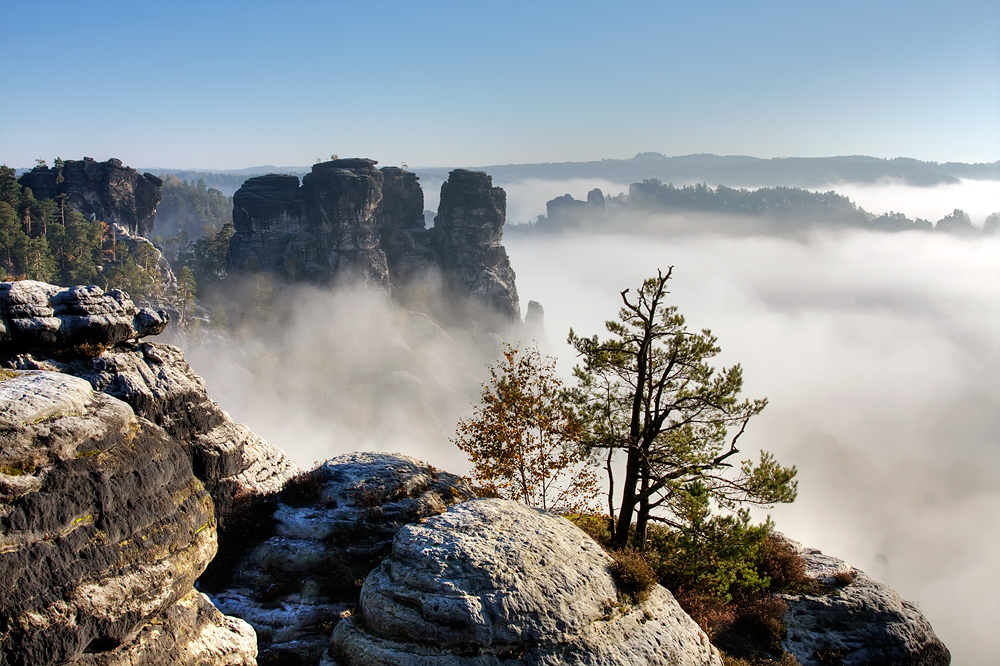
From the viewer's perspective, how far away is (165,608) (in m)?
11.7

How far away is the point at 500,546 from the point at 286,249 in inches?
5369

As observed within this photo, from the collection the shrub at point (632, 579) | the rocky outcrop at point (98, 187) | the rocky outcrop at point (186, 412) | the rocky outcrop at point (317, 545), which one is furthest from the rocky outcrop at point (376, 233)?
the shrub at point (632, 579)

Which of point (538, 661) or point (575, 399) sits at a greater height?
point (575, 399)

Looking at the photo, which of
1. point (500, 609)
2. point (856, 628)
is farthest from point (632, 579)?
point (856, 628)

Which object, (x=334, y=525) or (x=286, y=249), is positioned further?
(x=286, y=249)

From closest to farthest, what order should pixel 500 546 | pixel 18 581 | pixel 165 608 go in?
1. pixel 18 581
2. pixel 165 608
3. pixel 500 546

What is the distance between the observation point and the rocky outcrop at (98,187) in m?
112

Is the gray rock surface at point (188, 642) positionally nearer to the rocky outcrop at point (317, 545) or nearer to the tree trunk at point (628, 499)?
the rocky outcrop at point (317, 545)

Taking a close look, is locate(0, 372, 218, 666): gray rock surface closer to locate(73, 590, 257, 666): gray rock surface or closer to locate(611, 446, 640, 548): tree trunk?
locate(73, 590, 257, 666): gray rock surface

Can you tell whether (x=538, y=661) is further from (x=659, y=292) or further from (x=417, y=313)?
(x=417, y=313)

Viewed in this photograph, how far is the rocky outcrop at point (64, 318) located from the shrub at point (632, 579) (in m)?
16.1

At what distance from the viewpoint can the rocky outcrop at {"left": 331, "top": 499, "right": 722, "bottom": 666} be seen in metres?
12.5

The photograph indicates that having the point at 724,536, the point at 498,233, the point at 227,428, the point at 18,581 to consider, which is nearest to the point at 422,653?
the point at 18,581

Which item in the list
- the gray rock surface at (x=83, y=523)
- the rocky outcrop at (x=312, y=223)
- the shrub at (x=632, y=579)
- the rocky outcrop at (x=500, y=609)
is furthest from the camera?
the rocky outcrop at (x=312, y=223)
